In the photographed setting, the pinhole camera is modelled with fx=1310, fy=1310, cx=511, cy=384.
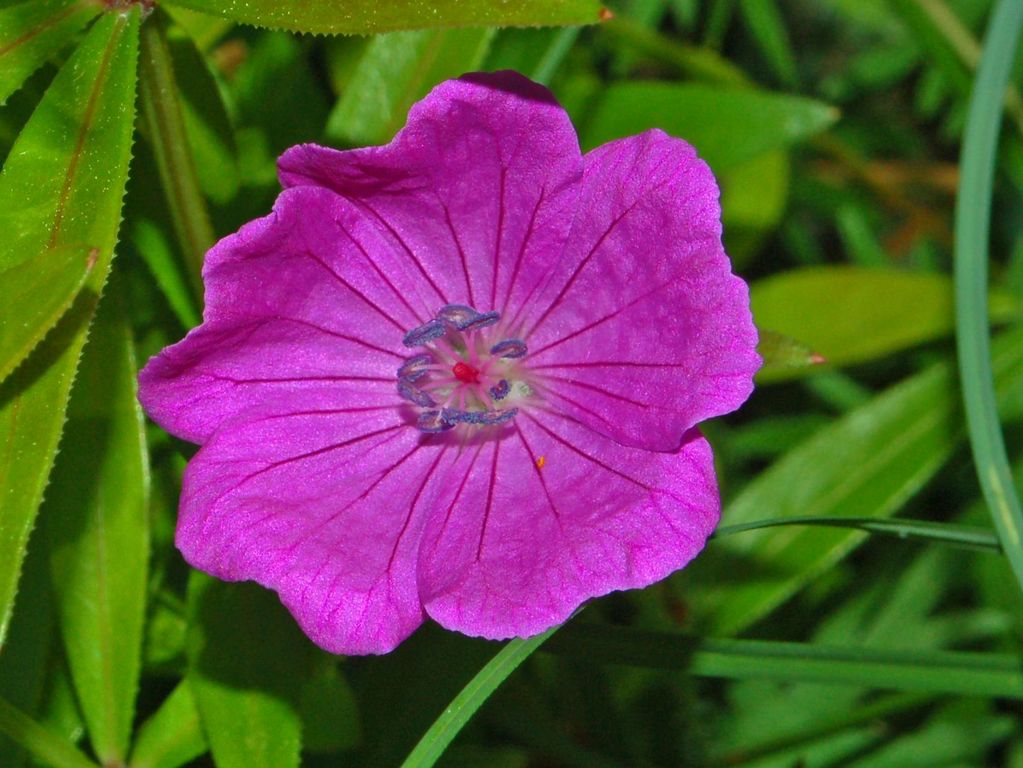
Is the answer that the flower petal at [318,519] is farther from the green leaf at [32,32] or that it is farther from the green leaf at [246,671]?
the green leaf at [32,32]

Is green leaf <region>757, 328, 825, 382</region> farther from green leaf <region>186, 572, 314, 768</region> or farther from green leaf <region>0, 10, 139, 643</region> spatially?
green leaf <region>0, 10, 139, 643</region>

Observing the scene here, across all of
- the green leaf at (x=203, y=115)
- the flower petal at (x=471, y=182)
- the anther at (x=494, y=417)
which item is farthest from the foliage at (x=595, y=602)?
the anther at (x=494, y=417)

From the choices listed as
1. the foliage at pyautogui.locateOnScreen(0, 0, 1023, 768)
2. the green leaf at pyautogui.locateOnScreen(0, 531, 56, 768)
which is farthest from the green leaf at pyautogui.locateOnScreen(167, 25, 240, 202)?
the green leaf at pyautogui.locateOnScreen(0, 531, 56, 768)

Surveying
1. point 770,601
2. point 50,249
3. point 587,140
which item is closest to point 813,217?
point 587,140

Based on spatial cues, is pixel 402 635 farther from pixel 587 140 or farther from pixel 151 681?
pixel 587 140

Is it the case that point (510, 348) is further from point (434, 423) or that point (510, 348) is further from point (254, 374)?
point (254, 374)
